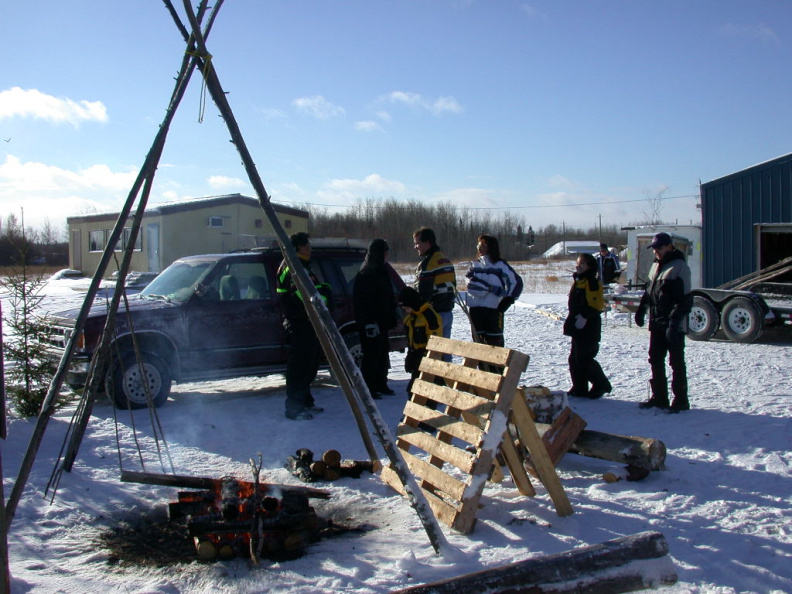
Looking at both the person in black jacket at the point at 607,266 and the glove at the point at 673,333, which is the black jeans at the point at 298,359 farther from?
the person in black jacket at the point at 607,266

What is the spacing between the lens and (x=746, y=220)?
599 inches

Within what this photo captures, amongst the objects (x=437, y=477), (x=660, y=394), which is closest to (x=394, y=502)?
(x=437, y=477)

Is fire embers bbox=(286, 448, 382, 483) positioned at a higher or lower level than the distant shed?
lower

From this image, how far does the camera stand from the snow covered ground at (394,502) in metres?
3.69

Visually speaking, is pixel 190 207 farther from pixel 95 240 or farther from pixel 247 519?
pixel 247 519

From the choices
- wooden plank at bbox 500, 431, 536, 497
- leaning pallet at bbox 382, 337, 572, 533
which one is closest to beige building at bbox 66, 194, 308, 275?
leaning pallet at bbox 382, 337, 572, 533

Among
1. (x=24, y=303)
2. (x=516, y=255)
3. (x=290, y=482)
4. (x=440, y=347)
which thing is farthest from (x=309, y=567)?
(x=516, y=255)

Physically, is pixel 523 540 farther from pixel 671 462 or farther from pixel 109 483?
pixel 109 483

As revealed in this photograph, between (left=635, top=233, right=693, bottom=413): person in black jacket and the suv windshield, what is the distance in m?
5.26

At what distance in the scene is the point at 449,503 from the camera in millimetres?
4367

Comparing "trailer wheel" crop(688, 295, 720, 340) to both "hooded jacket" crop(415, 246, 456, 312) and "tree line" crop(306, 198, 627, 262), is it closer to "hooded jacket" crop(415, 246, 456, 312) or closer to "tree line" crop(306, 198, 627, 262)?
"hooded jacket" crop(415, 246, 456, 312)

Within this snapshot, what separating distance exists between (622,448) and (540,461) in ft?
3.57

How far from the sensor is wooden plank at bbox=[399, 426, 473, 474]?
14.0 feet

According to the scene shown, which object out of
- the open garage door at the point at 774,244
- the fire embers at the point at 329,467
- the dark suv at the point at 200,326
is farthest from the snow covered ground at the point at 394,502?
the open garage door at the point at 774,244
